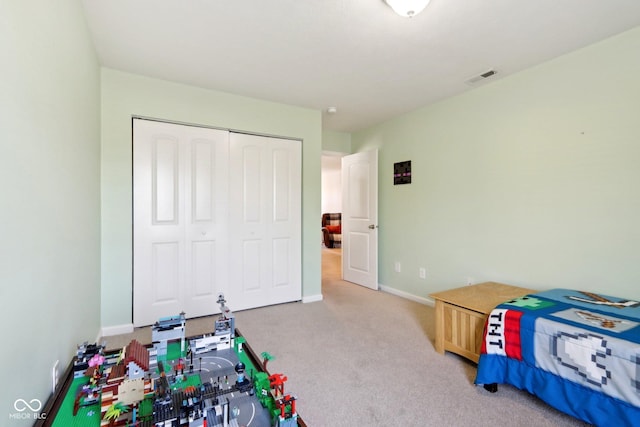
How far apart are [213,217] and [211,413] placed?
2.37 meters

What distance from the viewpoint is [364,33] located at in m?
2.09

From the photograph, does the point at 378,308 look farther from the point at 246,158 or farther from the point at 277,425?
the point at 277,425

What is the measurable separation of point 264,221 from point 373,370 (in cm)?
197

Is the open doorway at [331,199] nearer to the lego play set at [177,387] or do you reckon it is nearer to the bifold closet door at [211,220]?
the bifold closet door at [211,220]

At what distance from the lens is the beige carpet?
64.1 inches

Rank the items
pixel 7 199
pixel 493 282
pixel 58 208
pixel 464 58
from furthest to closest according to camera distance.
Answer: pixel 493 282
pixel 464 58
pixel 58 208
pixel 7 199

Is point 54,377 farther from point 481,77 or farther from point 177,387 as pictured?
point 481,77

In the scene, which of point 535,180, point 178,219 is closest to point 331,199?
point 178,219

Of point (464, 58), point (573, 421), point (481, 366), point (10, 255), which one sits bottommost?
point (573, 421)

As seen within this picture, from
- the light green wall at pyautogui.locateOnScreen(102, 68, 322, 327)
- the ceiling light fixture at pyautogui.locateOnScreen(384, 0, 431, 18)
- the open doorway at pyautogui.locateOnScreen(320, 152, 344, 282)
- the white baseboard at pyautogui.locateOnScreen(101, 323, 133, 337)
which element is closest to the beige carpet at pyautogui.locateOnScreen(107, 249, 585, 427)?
the white baseboard at pyautogui.locateOnScreen(101, 323, 133, 337)

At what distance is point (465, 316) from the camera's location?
2160 mm

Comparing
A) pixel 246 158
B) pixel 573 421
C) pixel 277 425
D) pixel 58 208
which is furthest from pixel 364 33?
pixel 573 421

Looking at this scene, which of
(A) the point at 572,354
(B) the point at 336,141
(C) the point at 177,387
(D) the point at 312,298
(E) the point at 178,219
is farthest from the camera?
(B) the point at 336,141

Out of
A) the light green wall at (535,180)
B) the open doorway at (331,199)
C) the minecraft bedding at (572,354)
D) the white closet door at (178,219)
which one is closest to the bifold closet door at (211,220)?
the white closet door at (178,219)
